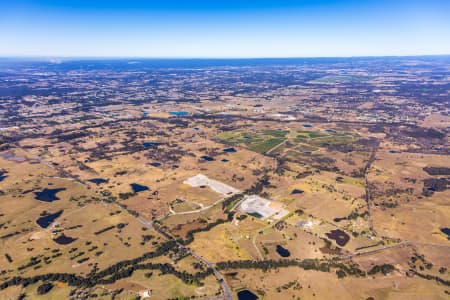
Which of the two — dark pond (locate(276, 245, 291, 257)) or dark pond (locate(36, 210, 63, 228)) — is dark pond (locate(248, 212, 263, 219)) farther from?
dark pond (locate(36, 210, 63, 228))

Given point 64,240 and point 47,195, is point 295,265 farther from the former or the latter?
point 47,195

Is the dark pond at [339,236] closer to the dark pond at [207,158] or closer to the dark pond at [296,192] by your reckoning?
the dark pond at [296,192]

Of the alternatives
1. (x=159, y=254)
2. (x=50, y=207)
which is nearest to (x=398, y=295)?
(x=159, y=254)

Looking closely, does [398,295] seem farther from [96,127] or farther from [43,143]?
[96,127]

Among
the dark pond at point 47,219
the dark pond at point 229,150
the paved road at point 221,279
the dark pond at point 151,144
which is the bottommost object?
the dark pond at point 151,144

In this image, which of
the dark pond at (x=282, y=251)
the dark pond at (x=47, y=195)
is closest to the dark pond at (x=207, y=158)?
the dark pond at (x=47, y=195)

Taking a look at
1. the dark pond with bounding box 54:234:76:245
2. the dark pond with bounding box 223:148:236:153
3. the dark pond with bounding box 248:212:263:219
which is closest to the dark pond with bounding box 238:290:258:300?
the dark pond with bounding box 248:212:263:219

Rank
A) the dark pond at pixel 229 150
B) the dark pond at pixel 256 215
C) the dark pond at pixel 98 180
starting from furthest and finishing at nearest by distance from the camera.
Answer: the dark pond at pixel 229 150, the dark pond at pixel 98 180, the dark pond at pixel 256 215
